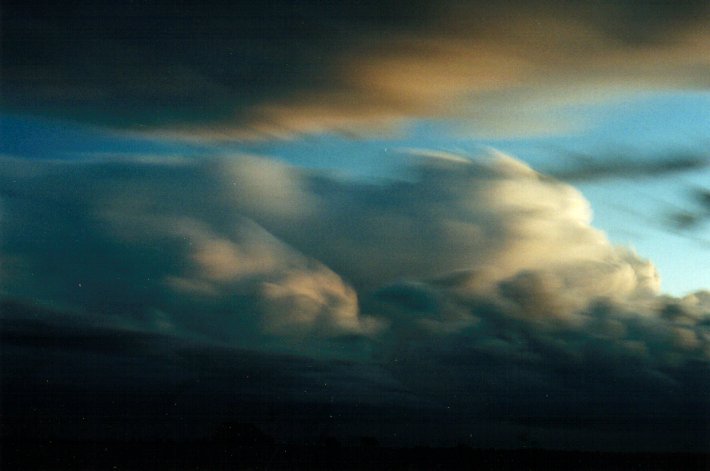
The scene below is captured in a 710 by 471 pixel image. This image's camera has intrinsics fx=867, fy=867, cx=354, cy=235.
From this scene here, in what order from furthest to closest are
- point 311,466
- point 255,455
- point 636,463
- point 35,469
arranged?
point 255,455 → point 636,463 → point 311,466 → point 35,469

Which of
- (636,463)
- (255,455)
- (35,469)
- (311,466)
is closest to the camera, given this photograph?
(35,469)

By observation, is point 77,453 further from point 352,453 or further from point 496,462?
point 496,462

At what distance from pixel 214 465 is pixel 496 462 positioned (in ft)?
163

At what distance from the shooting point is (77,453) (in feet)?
475

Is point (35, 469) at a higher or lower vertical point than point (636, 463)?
lower

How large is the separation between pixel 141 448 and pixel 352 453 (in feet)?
119

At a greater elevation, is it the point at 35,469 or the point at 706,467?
the point at 706,467

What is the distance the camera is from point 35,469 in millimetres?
127062

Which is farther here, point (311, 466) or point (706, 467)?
point (706, 467)

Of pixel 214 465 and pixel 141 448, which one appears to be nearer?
pixel 214 465

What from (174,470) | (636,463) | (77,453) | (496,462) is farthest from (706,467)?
(77,453)

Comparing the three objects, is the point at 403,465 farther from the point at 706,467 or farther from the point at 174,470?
the point at 706,467

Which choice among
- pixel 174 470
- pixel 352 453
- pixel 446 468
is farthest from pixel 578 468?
pixel 174 470

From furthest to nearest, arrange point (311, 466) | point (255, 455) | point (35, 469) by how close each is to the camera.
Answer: point (255, 455)
point (311, 466)
point (35, 469)
